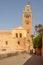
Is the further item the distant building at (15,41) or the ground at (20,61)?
the distant building at (15,41)

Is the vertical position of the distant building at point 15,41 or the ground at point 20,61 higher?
the ground at point 20,61

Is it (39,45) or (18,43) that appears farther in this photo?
(18,43)

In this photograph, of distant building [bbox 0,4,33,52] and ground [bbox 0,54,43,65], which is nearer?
ground [bbox 0,54,43,65]

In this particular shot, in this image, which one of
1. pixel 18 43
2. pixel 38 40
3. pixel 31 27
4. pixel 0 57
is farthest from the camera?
pixel 31 27

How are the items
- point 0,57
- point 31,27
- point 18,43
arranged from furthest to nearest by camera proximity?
point 31,27 → point 18,43 → point 0,57

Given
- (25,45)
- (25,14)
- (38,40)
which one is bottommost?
(25,45)

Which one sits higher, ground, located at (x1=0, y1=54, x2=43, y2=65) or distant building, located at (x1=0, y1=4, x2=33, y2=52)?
ground, located at (x1=0, y1=54, x2=43, y2=65)

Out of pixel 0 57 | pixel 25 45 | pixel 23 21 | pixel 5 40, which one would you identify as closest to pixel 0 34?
pixel 5 40

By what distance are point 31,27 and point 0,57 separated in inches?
2346

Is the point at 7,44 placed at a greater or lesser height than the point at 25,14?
lesser

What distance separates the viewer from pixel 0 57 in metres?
21.9

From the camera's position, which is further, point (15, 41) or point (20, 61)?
point (15, 41)

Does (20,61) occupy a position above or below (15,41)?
above

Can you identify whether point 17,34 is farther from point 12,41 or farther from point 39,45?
point 39,45
